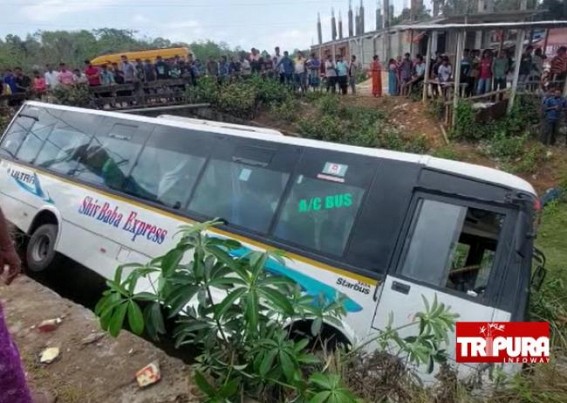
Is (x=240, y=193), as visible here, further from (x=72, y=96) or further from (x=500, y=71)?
(x=500, y=71)

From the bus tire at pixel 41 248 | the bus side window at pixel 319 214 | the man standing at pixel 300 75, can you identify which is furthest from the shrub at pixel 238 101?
A: the bus side window at pixel 319 214

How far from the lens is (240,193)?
473 cm

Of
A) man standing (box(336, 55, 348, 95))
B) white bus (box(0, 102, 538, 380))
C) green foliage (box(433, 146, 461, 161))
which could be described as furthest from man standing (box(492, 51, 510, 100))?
white bus (box(0, 102, 538, 380))

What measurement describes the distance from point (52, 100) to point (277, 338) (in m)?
13.5

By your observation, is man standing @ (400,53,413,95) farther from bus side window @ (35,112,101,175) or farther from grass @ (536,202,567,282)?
bus side window @ (35,112,101,175)

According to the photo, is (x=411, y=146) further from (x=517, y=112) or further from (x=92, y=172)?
(x=92, y=172)

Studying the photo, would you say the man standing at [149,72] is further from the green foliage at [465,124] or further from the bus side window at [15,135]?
the green foliage at [465,124]

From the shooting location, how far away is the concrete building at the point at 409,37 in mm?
17172

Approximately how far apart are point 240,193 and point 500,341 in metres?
2.63

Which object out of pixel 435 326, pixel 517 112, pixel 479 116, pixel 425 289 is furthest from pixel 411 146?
pixel 435 326

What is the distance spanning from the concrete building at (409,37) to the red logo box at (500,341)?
38.9 feet

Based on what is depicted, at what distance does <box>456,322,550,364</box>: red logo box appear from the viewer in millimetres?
3037

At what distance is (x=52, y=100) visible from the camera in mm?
13438

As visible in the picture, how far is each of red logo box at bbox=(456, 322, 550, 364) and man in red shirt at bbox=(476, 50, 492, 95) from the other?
12.2 meters
